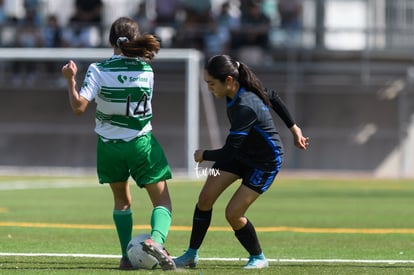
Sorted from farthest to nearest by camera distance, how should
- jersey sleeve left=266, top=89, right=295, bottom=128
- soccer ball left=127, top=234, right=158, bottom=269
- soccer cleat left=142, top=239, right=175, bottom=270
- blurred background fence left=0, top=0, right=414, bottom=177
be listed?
blurred background fence left=0, top=0, right=414, bottom=177
jersey sleeve left=266, top=89, right=295, bottom=128
soccer ball left=127, top=234, right=158, bottom=269
soccer cleat left=142, top=239, right=175, bottom=270

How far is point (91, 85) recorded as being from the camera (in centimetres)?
884

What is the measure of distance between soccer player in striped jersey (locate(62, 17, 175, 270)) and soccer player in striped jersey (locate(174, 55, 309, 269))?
44 cm

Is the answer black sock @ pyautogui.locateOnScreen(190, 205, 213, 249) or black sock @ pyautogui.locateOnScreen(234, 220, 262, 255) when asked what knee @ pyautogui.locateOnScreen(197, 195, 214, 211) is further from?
black sock @ pyautogui.locateOnScreen(234, 220, 262, 255)

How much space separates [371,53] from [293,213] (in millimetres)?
16336

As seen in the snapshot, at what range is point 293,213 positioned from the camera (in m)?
16.4

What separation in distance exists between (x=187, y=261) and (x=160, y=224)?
0.57 metres

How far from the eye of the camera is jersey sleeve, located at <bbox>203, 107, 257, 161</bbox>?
8648mm

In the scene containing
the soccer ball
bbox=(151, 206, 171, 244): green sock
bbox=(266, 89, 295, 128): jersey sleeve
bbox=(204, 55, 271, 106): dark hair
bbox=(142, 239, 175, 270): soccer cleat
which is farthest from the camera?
bbox=(266, 89, 295, 128): jersey sleeve

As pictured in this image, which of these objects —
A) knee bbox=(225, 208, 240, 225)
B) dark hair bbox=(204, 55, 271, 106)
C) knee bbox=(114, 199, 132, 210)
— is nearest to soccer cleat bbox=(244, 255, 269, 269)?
knee bbox=(225, 208, 240, 225)

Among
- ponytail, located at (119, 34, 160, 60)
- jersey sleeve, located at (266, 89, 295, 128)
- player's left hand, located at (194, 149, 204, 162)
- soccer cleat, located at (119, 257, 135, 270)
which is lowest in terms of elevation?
soccer cleat, located at (119, 257, 135, 270)

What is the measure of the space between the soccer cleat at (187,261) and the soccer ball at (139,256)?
570mm

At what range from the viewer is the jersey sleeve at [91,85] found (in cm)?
877

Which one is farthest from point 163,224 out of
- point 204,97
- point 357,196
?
point 204,97

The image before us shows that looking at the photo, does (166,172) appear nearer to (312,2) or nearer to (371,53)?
(371,53)
